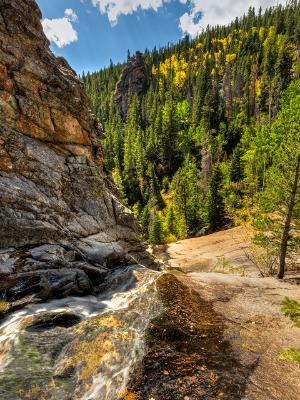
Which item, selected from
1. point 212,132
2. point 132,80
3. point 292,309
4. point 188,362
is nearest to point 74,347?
point 188,362

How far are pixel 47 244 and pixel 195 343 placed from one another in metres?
9.19

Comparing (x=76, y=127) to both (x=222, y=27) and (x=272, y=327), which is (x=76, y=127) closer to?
(x=272, y=327)

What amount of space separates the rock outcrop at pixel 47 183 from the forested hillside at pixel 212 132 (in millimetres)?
11105

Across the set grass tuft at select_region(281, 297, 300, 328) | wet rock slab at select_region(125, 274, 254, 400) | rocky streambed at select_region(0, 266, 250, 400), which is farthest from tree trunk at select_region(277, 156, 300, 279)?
wet rock slab at select_region(125, 274, 254, 400)

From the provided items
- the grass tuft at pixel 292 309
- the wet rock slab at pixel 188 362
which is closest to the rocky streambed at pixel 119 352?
the wet rock slab at pixel 188 362

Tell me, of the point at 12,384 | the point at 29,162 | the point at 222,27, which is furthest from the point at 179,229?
the point at 222,27

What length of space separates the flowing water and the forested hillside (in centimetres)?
1251

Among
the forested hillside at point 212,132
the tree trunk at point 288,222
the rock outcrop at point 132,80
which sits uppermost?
the rock outcrop at point 132,80

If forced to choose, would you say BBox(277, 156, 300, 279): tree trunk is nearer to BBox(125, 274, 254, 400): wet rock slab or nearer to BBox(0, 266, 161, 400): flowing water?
BBox(125, 274, 254, 400): wet rock slab

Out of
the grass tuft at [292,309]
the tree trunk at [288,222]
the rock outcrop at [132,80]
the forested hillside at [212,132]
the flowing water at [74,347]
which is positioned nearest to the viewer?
the flowing water at [74,347]

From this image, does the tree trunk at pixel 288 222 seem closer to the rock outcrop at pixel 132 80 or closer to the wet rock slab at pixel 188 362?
the wet rock slab at pixel 188 362

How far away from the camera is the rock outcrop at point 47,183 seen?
41.8ft

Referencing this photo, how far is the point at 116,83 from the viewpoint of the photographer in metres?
130

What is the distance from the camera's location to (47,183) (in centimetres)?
1591
